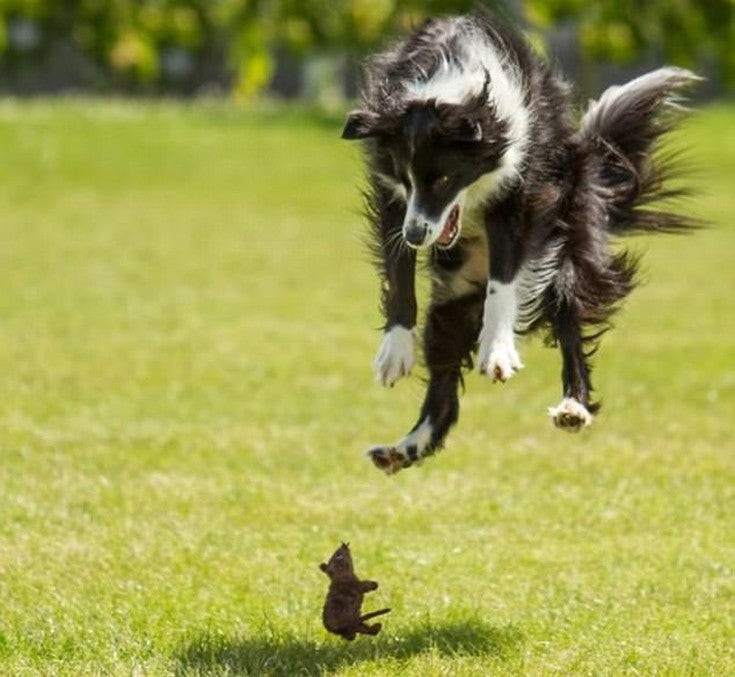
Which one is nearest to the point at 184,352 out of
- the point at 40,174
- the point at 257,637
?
the point at 257,637

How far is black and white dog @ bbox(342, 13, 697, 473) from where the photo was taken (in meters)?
5.76

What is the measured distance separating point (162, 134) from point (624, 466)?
689 inches

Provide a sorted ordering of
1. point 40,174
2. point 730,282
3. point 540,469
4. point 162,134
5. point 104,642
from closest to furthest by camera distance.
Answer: point 104,642, point 540,469, point 730,282, point 40,174, point 162,134

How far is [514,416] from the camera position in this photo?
1008cm

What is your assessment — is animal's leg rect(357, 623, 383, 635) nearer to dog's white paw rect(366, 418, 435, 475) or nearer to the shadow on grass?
the shadow on grass

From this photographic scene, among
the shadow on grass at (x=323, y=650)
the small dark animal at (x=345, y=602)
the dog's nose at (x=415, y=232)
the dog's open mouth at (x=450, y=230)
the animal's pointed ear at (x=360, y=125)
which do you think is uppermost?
the animal's pointed ear at (x=360, y=125)

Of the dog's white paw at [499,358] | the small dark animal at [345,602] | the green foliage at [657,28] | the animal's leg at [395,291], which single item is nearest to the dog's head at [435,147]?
the animal's leg at [395,291]

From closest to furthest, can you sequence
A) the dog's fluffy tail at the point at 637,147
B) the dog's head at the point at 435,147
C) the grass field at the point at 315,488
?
the dog's head at the point at 435,147, the grass field at the point at 315,488, the dog's fluffy tail at the point at 637,147

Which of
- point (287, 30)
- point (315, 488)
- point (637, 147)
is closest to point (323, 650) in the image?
point (637, 147)

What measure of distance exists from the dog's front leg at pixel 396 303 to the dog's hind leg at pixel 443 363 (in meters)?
0.40

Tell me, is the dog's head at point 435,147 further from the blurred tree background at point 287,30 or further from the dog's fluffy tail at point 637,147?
the blurred tree background at point 287,30

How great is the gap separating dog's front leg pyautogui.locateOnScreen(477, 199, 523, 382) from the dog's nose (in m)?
0.54

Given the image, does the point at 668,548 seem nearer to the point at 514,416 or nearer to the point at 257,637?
the point at 257,637

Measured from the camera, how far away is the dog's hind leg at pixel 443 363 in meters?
6.46
